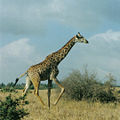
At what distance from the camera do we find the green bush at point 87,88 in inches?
488

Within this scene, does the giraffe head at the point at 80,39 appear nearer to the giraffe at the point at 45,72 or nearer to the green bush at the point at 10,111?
the giraffe at the point at 45,72

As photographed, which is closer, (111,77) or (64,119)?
(64,119)

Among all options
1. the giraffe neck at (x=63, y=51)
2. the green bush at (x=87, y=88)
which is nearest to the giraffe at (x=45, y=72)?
the giraffe neck at (x=63, y=51)

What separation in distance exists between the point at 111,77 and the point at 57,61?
12.5 feet

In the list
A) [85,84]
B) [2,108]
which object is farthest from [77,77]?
[2,108]

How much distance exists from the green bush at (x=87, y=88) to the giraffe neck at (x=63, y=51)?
214 cm

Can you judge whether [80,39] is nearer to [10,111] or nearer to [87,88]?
[87,88]

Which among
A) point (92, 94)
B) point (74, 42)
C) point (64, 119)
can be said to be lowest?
point (64, 119)

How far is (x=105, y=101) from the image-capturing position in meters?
12.4

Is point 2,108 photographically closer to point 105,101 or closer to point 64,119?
point 64,119

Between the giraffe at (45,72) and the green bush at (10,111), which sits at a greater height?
the giraffe at (45,72)

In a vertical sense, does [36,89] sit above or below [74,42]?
below

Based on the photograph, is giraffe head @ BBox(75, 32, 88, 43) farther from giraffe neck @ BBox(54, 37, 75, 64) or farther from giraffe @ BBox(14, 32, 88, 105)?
giraffe @ BBox(14, 32, 88, 105)

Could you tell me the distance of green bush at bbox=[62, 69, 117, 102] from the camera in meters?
12.4
